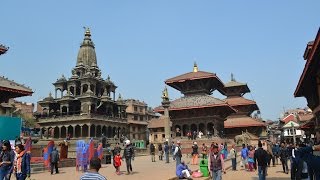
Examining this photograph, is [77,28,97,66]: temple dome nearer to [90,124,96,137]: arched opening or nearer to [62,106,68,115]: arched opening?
[62,106,68,115]: arched opening

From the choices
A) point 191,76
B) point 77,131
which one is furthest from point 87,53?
point 191,76

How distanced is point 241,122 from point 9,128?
40.9 m

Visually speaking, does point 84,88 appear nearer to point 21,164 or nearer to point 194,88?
point 194,88

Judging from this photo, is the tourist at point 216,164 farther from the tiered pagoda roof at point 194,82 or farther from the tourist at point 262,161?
the tiered pagoda roof at point 194,82

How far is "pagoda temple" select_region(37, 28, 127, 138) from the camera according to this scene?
6244 cm

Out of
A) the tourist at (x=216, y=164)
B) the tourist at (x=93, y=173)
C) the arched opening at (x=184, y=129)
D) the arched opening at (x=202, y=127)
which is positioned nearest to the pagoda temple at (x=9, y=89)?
the tourist at (x=216, y=164)

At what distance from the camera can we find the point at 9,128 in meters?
23.6

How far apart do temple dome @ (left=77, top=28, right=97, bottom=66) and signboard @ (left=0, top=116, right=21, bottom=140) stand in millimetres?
45062

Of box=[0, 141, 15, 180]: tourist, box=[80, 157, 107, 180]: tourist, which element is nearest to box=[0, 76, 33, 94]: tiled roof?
box=[0, 141, 15, 180]: tourist

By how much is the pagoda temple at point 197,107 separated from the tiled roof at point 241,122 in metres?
7.39

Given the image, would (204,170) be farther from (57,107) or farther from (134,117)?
(134,117)

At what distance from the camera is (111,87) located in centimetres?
7069

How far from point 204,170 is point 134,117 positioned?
76222 mm

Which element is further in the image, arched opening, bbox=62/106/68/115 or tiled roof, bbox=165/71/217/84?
arched opening, bbox=62/106/68/115
